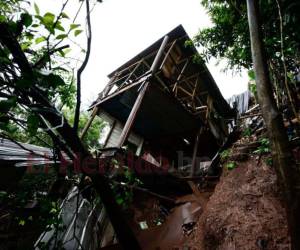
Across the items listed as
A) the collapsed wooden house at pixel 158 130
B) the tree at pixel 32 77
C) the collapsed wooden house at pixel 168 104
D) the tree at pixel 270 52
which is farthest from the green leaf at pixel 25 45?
the collapsed wooden house at pixel 168 104

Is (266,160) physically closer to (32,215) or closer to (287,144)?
(287,144)

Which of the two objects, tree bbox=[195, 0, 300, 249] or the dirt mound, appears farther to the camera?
the dirt mound

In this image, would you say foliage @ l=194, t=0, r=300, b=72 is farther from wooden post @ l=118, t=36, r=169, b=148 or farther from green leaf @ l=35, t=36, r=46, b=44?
green leaf @ l=35, t=36, r=46, b=44

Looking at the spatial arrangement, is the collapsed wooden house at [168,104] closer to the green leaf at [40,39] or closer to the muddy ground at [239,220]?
the muddy ground at [239,220]

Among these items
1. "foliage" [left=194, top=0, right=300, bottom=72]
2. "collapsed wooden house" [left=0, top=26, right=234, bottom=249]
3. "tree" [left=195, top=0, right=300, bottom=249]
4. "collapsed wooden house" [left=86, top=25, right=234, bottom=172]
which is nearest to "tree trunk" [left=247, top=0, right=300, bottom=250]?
"tree" [left=195, top=0, right=300, bottom=249]

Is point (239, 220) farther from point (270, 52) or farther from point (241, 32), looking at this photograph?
point (241, 32)

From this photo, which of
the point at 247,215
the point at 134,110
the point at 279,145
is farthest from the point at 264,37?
the point at 279,145

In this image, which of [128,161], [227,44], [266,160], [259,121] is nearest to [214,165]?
[259,121]

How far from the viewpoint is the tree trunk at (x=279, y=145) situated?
1253 mm

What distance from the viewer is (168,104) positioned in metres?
6.98

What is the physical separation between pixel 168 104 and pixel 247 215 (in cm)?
453

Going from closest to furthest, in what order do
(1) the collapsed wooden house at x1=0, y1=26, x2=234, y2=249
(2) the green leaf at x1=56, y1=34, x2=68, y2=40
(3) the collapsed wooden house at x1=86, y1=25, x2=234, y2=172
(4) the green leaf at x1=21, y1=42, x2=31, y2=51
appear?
(2) the green leaf at x1=56, y1=34, x2=68, y2=40 → (4) the green leaf at x1=21, y1=42, x2=31, y2=51 → (1) the collapsed wooden house at x1=0, y1=26, x2=234, y2=249 → (3) the collapsed wooden house at x1=86, y1=25, x2=234, y2=172

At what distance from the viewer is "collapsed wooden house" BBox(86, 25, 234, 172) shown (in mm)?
6734

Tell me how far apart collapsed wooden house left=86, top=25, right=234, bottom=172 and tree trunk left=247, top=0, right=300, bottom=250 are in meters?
3.97
